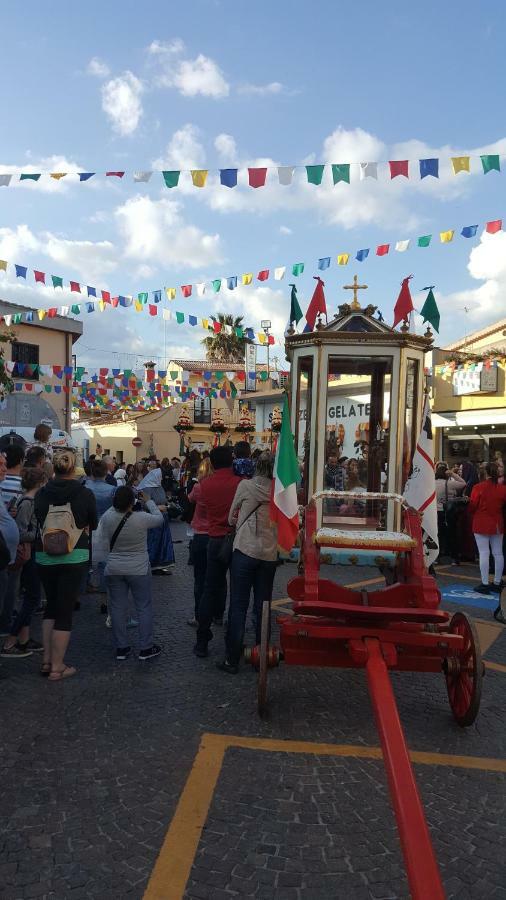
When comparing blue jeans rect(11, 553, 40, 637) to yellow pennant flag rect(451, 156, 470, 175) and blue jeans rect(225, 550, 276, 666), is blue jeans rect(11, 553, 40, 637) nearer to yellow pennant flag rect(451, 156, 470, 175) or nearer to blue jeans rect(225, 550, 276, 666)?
blue jeans rect(225, 550, 276, 666)

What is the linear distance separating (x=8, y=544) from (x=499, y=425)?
15.2 metres

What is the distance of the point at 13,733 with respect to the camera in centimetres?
393

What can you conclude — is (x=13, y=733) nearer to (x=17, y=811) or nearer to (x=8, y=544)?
(x=17, y=811)

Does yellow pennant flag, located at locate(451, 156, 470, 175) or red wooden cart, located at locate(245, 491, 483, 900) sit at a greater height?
yellow pennant flag, located at locate(451, 156, 470, 175)

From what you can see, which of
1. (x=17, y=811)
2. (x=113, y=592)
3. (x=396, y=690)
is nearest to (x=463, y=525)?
(x=396, y=690)

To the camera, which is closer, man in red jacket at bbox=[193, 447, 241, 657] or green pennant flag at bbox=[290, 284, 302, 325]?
man in red jacket at bbox=[193, 447, 241, 657]

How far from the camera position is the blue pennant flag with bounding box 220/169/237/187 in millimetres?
8961

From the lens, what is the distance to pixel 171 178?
9.05 metres

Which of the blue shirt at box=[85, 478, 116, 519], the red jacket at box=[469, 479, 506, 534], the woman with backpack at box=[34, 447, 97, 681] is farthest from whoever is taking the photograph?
the red jacket at box=[469, 479, 506, 534]

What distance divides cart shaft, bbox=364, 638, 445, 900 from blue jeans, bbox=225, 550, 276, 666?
75.5 inches

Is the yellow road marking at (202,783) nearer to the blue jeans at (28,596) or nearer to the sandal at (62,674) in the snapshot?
the sandal at (62,674)

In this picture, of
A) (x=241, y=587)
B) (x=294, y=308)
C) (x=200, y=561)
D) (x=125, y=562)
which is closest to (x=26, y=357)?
(x=294, y=308)

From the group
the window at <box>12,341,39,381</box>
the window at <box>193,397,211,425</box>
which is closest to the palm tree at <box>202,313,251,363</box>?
the window at <box>193,397,211,425</box>

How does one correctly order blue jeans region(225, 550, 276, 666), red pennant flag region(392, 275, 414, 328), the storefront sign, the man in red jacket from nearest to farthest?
blue jeans region(225, 550, 276, 666) → the man in red jacket → red pennant flag region(392, 275, 414, 328) → the storefront sign
